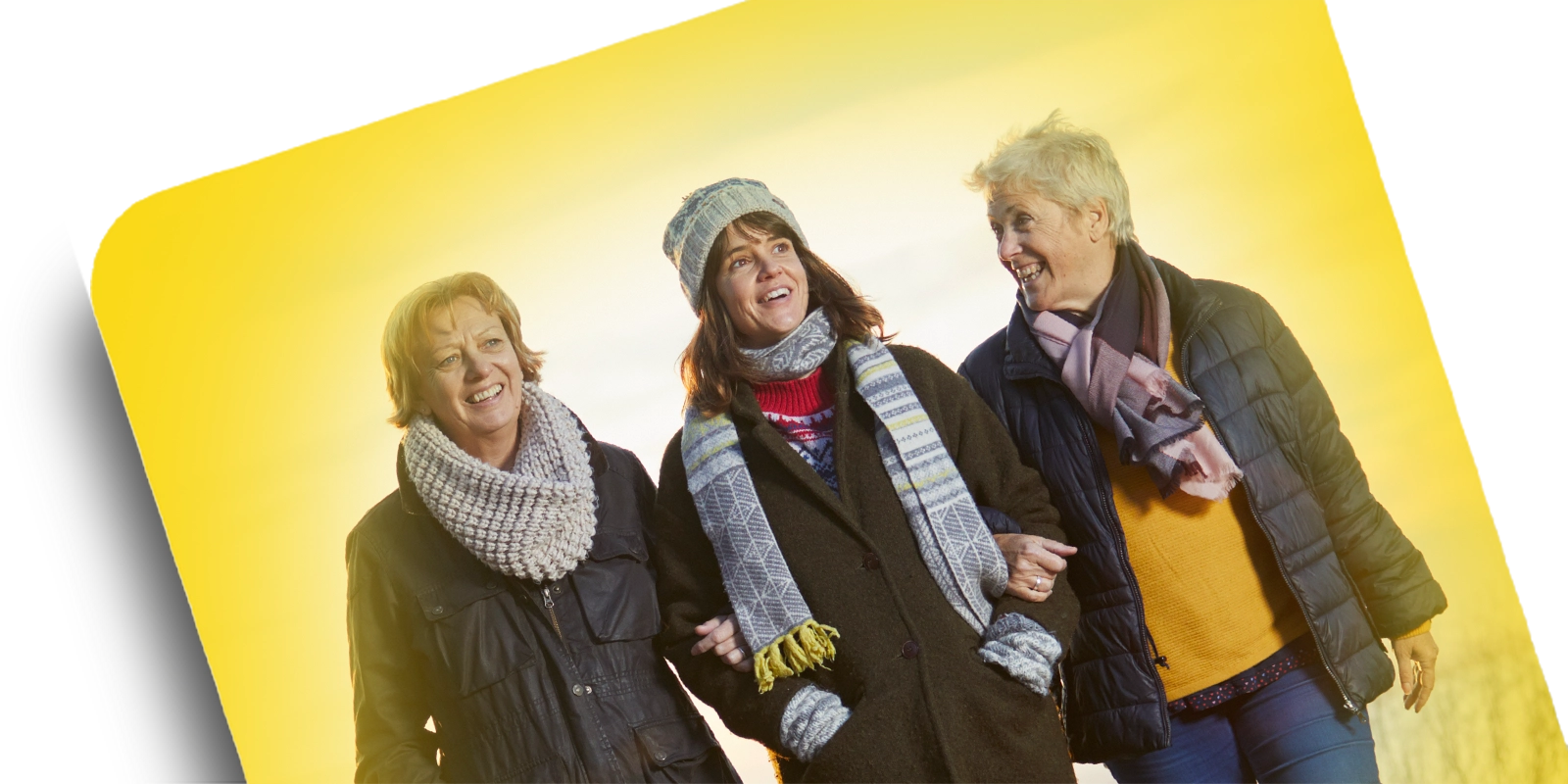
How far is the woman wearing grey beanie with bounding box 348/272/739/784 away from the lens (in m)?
1.94

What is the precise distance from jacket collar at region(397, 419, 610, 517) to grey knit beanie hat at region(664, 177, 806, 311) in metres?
0.29

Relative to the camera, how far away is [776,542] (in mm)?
1912

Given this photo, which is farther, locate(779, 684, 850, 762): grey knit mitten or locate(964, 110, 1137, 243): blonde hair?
locate(964, 110, 1137, 243): blonde hair

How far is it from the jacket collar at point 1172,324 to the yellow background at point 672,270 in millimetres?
34

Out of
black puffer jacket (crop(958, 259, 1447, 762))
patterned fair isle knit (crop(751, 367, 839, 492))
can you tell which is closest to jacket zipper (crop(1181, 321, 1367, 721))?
black puffer jacket (crop(958, 259, 1447, 762))

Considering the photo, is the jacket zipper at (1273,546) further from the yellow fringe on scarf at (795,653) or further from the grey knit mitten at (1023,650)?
the yellow fringe on scarf at (795,653)

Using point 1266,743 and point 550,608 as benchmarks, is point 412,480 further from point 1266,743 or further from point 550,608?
point 1266,743

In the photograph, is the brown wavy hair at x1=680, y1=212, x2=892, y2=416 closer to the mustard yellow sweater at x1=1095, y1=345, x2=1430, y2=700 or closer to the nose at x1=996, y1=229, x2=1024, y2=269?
the nose at x1=996, y1=229, x2=1024, y2=269

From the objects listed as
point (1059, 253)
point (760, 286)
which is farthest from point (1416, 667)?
point (760, 286)

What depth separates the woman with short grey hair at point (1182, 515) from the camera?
1.95 meters

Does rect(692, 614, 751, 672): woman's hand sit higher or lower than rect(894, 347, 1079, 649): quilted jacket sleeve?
lower

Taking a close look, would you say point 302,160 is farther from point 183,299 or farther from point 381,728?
point 381,728

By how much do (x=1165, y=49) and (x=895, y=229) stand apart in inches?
23.1

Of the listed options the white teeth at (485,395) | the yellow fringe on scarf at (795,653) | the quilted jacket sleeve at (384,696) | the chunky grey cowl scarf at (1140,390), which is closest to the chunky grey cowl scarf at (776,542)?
the yellow fringe on scarf at (795,653)
